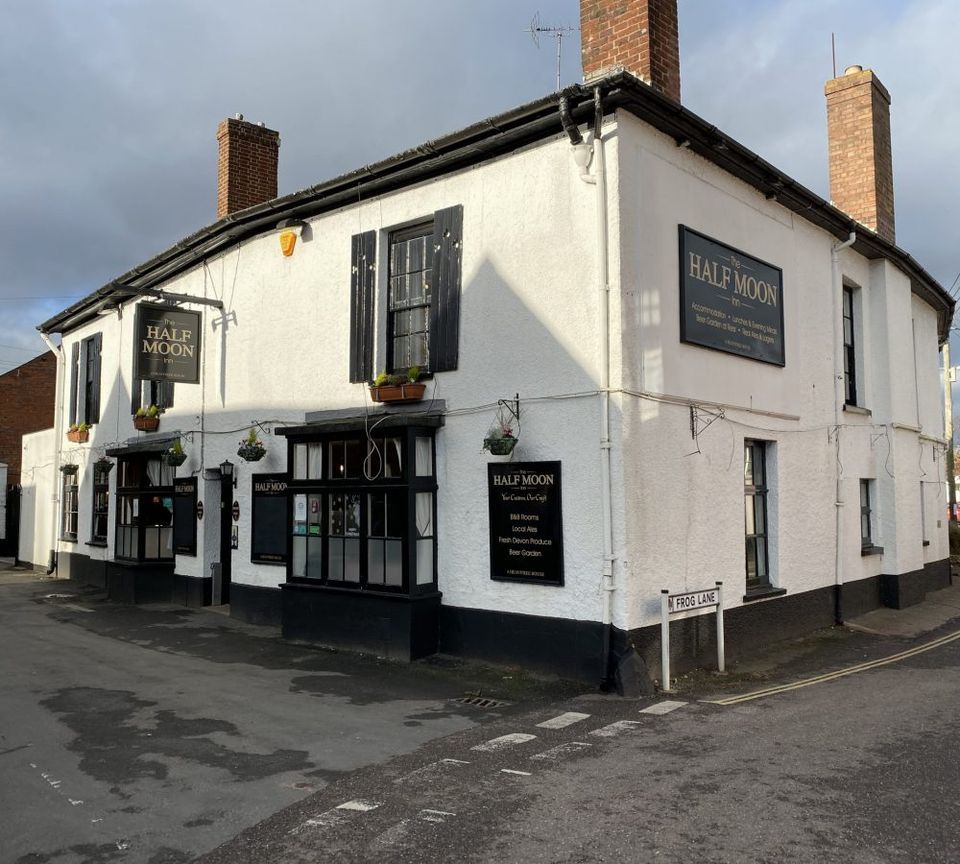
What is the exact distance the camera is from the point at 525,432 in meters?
9.54

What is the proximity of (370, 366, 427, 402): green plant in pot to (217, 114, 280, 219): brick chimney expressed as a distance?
7028mm

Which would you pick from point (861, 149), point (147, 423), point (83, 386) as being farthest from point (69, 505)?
point (861, 149)

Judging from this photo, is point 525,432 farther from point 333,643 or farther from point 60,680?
point 60,680

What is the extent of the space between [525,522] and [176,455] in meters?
8.03

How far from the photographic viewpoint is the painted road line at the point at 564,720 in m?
7.33

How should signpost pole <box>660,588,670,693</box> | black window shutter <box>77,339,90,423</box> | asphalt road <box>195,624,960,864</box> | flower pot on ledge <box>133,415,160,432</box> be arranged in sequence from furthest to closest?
black window shutter <box>77,339,90,423</box>
flower pot on ledge <box>133,415,160,432</box>
signpost pole <box>660,588,670,693</box>
asphalt road <box>195,624,960,864</box>

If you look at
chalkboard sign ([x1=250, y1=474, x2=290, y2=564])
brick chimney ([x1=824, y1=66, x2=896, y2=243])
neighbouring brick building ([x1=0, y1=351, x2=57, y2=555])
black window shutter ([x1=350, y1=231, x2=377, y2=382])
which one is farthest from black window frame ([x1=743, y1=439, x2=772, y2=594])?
neighbouring brick building ([x1=0, y1=351, x2=57, y2=555])

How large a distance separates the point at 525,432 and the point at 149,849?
19.1 feet

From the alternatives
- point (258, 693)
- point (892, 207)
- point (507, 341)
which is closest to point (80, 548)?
point (258, 693)

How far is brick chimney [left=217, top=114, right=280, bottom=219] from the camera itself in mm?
15953

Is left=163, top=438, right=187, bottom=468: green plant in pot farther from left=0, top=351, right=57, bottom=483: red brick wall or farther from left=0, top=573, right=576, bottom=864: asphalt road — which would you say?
left=0, top=351, right=57, bottom=483: red brick wall

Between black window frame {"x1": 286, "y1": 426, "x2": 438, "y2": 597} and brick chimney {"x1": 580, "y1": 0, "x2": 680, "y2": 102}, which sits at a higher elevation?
brick chimney {"x1": 580, "y1": 0, "x2": 680, "y2": 102}

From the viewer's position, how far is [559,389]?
927 centimetres

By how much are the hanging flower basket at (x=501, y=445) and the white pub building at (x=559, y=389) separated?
2 centimetres
